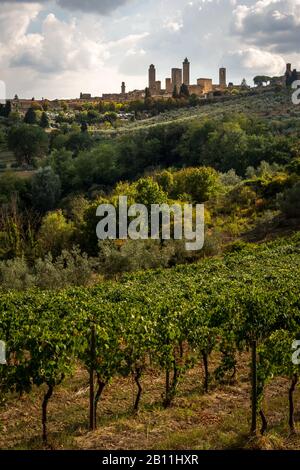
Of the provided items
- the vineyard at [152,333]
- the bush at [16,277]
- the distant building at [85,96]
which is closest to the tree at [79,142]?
the bush at [16,277]

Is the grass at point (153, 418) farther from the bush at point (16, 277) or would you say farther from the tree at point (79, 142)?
the tree at point (79, 142)

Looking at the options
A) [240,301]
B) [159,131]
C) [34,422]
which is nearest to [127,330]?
[34,422]

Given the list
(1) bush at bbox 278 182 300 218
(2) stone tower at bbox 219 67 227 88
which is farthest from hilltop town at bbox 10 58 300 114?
(1) bush at bbox 278 182 300 218

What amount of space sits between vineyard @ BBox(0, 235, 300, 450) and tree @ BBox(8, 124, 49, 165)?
65.9m

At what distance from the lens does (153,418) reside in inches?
382

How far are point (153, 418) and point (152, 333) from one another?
5.09 feet

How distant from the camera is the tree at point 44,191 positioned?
56.7 meters

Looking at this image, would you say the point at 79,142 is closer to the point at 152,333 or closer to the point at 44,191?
the point at 44,191

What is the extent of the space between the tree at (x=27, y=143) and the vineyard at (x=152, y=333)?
65.9m

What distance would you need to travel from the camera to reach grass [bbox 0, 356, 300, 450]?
28.1 feet

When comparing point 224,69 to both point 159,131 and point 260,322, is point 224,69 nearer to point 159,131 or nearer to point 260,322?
point 159,131

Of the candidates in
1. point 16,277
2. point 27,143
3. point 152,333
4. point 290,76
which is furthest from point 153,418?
point 290,76
